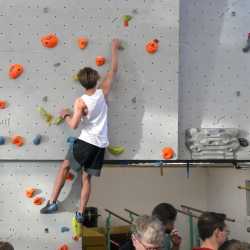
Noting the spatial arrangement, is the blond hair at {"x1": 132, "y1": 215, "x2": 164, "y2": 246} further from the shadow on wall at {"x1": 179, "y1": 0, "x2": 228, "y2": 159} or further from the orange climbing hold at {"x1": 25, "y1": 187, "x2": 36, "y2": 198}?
the shadow on wall at {"x1": 179, "y1": 0, "x2": 228, "y2": 159}

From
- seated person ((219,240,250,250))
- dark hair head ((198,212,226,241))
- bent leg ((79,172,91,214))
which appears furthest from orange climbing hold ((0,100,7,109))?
seated person ((219,240,250,250))

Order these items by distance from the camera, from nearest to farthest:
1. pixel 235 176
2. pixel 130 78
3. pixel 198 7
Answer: pixel 130 78, pixel 198 7, pixel 235 176

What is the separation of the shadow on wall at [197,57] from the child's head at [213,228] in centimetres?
74

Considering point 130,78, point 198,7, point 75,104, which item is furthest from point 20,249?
point 198,7

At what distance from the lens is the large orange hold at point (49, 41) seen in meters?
2.97

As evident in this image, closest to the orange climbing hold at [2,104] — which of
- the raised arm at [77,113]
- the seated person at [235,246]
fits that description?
the raised arm at [77,113]

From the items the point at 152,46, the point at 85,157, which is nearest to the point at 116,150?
the point at 85,157

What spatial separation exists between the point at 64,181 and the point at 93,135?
0.36 metres

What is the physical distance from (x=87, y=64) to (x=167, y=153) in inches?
31.1

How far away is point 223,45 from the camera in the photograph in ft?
11.0

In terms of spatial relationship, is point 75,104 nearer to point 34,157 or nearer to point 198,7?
point 34,157

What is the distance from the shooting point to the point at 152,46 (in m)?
3.09

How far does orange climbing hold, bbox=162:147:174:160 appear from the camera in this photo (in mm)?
3096

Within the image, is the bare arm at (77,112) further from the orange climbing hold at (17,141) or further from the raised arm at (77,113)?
the orange climbing hold at (17,141)
